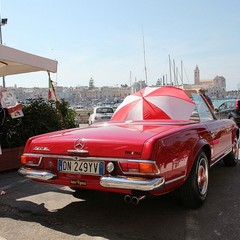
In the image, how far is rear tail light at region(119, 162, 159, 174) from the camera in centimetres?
340

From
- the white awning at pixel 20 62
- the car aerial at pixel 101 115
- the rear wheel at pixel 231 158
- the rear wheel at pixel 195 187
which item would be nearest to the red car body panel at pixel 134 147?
the rear wheel at pixel 195 187

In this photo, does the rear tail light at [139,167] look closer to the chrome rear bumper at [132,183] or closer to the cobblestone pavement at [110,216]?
the chrome rear bumper at [132,183]

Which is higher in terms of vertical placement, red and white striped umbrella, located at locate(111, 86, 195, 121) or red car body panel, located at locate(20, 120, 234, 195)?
red and white striped umbrella, located at locate(111, 86, 195, 121)

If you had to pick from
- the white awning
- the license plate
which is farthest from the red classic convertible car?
the white awning

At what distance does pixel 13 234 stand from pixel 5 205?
1.11m

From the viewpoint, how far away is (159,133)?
3.78m

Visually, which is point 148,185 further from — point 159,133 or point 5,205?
point 5,205

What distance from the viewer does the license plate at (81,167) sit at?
12.1ft

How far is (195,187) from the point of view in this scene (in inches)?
163

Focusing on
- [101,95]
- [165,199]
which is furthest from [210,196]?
[101,95]

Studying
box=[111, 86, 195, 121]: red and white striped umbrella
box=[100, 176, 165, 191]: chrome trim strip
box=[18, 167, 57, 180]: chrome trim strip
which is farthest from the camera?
box=[111, 86, 195, 121]: red and white striped umbrella

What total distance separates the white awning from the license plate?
13.2 ft

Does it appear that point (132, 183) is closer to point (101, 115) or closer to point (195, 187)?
point (195, 187)

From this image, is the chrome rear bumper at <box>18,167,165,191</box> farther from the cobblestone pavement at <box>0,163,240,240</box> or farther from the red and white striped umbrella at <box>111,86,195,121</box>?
the red and white striped umbrella at <box>111,86,195,121</box>
